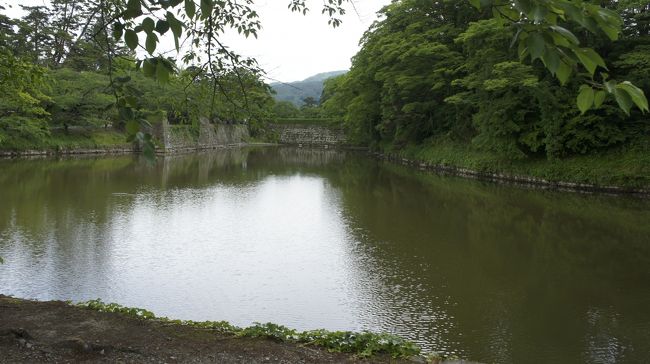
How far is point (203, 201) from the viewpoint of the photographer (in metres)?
15.6

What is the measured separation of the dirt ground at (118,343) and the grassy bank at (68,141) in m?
26.8

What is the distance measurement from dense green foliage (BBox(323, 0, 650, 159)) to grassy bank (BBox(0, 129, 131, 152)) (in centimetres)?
1720

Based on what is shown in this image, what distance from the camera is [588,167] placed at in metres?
18.4

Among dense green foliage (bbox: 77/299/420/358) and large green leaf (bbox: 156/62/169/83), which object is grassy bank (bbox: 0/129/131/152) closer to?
dense green foliage (bbox: 77/299/420/358)

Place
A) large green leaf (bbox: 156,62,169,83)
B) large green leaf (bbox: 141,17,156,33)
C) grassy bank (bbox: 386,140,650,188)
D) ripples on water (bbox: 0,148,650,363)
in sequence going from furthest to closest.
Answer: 1. grassy bank (bbox: 386,140,650,188)
2. ripples on water (bbox: 0,148,650,363)
3. large green leaf (bbox: 156,62,169,83)
4. large green leaf (bbox: 141,17,156,33)

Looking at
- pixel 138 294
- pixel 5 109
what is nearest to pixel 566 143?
pixel 138 294

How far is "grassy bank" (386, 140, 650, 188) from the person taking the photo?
17.0 m

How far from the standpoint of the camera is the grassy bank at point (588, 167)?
17.0 m

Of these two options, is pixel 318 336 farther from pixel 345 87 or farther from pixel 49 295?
pixel 345 87

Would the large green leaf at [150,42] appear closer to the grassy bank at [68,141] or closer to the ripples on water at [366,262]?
the ripples on water at [366,262]

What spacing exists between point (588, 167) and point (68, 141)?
2960cm

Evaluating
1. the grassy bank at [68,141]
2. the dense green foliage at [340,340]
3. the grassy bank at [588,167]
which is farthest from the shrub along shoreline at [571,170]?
the grassy bank at [68,141]

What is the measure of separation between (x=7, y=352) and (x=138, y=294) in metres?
3.66

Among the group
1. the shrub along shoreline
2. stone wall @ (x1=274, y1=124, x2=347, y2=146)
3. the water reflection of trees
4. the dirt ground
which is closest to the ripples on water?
the water reflection of trees
